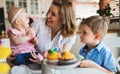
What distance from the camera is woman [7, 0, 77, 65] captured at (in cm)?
107

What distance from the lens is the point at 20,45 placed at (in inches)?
36.1

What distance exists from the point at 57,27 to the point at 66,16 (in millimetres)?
86

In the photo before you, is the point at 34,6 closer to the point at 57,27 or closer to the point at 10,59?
the point at 57,27

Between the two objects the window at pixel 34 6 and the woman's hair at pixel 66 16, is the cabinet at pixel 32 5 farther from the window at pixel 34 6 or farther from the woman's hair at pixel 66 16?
the woman's hair at pixel 66 16

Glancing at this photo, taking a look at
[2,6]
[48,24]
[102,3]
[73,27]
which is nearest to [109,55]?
[73,27]

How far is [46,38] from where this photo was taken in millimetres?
1163

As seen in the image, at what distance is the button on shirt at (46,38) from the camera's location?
115 cm

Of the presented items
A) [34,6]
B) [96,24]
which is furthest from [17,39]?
[34,6]

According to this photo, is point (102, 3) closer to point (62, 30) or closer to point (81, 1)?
point (81, 1)

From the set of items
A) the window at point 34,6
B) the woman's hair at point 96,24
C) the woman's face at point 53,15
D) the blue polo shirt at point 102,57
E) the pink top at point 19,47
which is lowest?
the blue polo shirt at point 102,57

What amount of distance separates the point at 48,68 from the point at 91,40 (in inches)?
14.0

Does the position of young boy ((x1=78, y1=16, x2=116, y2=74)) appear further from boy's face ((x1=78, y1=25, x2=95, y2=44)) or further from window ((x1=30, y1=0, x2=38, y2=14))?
window ((x1=30, y1=0, x2=38, y2=14))

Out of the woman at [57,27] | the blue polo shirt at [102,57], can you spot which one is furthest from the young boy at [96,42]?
the woman at [57,27]

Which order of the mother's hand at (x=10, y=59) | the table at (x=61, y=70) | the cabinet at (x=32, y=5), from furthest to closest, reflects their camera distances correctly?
1. the cabinet at (x=32, y=5)
2. the mother's hand at (x=10, y=59)
3. the table at (x=61, y=70)
